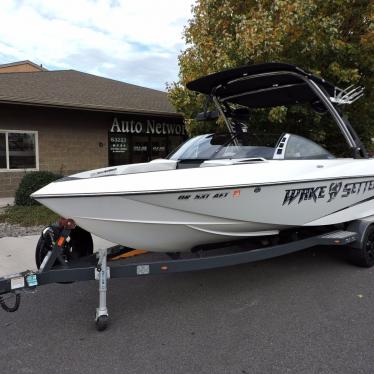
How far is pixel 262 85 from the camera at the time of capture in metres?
5.16

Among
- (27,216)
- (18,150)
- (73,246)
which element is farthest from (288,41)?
(18,150)

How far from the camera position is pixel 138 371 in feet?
9.16

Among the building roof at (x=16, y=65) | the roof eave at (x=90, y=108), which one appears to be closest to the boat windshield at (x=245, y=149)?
the roof eave at (x=90, y=108)

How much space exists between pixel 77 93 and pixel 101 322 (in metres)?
10.7

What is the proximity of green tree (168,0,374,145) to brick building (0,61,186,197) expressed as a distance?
13.1 ft

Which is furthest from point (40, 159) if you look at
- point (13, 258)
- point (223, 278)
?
point (223, 278)

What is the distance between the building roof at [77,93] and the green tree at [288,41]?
3624mm

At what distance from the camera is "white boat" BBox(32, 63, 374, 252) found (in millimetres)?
3383

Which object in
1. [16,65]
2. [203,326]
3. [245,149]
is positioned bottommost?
[203,326]

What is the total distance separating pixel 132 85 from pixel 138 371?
16.0 metres

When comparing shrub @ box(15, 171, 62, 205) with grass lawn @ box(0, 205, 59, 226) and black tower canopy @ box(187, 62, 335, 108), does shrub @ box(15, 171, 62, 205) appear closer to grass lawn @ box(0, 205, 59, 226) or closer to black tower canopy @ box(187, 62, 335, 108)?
grass lawn @ box(0, 205, 59, 226)

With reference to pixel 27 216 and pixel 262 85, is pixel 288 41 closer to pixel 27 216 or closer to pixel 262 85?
pixel 262 85

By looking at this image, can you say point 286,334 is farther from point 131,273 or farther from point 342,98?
point 342,98

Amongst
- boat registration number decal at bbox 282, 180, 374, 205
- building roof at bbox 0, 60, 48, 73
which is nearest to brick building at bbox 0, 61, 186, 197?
boat registration number decal at bbox 282, 180, 374, 205
